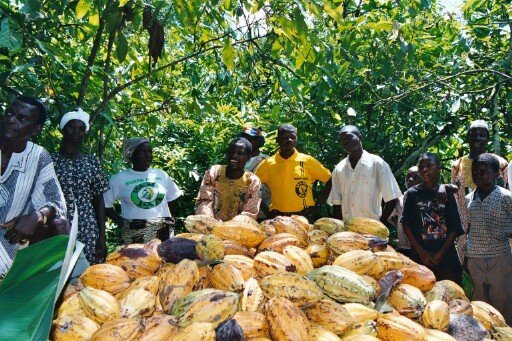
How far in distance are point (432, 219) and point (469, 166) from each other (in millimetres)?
733

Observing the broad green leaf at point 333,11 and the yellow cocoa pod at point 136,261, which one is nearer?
the yellow cocoa pod at point 136,261

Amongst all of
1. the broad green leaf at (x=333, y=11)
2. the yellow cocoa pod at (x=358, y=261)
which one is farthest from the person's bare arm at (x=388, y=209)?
the broad green leaf at (x=333, y=11)

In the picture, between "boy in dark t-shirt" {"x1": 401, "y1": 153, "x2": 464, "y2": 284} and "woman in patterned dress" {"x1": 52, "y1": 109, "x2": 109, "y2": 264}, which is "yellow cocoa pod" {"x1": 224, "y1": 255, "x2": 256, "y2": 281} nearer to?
"woman in patterned dress" {"x1": 52, "y1": 109, "x2": 109, "y2": 264}

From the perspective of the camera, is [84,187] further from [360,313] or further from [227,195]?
[360,313]

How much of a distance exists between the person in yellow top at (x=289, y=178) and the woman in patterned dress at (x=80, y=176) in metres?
1.56

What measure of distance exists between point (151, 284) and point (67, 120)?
6.61ft

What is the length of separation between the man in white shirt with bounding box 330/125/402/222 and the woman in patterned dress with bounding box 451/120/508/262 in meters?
0.53

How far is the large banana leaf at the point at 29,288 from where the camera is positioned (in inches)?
24.0

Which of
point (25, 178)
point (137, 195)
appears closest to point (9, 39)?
point (25, 178)

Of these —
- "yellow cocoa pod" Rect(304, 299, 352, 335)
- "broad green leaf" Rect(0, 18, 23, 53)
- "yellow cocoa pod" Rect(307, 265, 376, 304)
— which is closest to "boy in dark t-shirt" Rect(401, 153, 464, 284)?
"yellow cocoa pod" Rect(307, 265, 376, 304)

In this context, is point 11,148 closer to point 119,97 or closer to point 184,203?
point 119,97

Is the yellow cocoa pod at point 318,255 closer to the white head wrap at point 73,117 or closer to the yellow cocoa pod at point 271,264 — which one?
the yellow cocoa pod at point 271,264

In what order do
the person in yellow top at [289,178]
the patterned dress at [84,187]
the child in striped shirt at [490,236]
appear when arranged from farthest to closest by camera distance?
the person in yellow top at [289,178], the child in striped shirt at [490,236], the patterned dress at [84,187]

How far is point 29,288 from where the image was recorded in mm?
646
